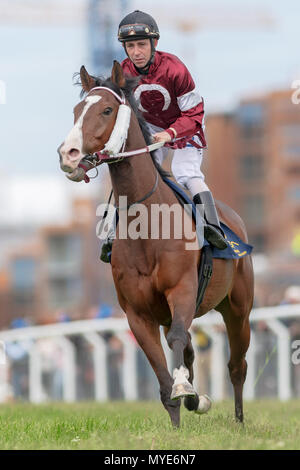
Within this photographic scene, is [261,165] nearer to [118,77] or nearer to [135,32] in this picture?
[135,32]

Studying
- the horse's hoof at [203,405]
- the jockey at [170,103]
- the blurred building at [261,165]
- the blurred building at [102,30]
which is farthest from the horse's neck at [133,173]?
the blurred building at [261,165]

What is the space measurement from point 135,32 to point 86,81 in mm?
461

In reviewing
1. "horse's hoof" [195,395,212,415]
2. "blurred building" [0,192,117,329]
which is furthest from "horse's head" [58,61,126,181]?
"blurred building" [0,192,117,329]

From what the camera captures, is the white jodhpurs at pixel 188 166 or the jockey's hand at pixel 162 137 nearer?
the jockey's hand at pixel 162 137

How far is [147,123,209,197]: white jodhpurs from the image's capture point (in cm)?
654

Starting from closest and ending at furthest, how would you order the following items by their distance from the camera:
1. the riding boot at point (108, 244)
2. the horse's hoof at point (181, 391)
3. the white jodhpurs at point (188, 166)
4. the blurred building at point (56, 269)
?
the horse's hoof at point (181, 391), the riding boot at point (108, 244), the white jodhpurs at point (188, 166), the blurred building at point (56, 269)

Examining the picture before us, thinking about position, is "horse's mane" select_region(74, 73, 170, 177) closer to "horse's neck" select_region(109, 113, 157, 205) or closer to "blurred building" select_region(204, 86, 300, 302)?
"horse's neck" select_region(109, 113, 157, 205)

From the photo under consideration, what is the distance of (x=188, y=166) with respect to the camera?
260 inches

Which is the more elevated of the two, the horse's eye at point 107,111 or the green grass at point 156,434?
the horse's eye at point 107,111

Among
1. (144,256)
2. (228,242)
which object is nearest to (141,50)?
(144,256)

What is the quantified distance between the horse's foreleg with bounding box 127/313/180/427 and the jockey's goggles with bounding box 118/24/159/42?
1699mm

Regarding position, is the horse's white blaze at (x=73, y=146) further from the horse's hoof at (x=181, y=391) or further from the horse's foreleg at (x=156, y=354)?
the horse's hoof at (x=181, y=391)

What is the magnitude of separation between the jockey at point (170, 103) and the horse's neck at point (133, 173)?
0.53 ft

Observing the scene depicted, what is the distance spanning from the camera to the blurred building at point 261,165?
8450 centimetres
